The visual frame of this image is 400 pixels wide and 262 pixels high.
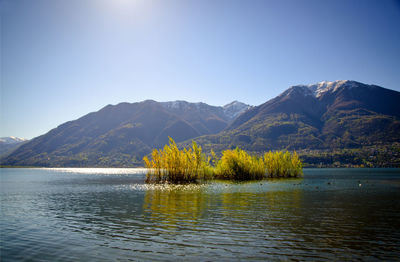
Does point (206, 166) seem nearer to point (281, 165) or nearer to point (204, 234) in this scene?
point (281, 165)

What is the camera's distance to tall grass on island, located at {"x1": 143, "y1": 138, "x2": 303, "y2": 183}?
6894 centimetres

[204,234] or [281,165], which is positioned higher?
[281,165]

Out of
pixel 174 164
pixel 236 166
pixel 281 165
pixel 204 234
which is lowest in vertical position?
pixel 204 234

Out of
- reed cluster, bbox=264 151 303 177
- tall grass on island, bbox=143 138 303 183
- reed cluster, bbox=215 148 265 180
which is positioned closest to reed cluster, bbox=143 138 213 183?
tall grass on island, bbox=143 138 303 183

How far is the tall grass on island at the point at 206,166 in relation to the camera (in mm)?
68938

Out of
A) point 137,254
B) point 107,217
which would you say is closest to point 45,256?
point 137,254

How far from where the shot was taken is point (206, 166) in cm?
8344

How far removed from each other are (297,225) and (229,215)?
696cm

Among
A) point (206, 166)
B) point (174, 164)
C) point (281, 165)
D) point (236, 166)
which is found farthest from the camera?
point (281, 165)

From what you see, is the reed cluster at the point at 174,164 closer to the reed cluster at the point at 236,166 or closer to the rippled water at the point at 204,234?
the reed cluster at the point at 236,166

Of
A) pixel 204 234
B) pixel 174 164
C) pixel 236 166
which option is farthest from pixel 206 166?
pixel 204 234

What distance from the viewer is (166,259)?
46.0ft

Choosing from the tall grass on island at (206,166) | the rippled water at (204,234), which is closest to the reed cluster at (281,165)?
the tall grass on island at (206,166)

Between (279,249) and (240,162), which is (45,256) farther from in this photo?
(240,162)
